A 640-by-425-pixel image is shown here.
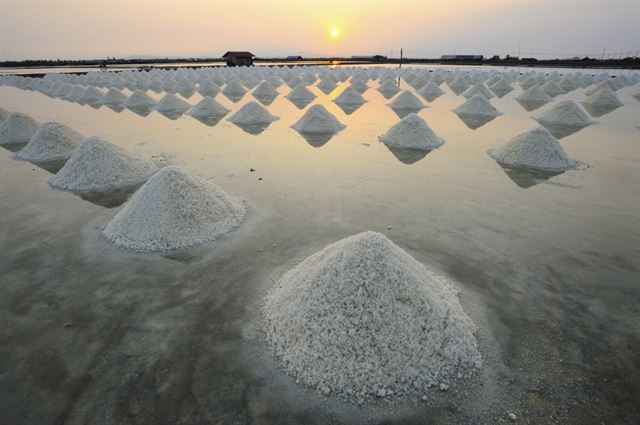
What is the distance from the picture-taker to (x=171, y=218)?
5.68m

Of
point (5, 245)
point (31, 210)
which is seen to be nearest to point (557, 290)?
point (5, 245)

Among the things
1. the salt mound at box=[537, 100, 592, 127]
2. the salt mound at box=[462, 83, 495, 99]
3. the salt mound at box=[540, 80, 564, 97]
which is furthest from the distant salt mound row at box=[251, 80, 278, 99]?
the salt mound at box=[540, 80, 564, 97]

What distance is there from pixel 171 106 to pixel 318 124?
8876mm

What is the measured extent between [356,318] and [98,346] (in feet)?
8.47

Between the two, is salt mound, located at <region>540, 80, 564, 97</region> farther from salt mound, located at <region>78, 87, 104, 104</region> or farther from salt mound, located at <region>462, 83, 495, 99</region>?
salt mound, located at <region>78, 87, 104, 104</region>

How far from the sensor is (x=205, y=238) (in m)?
5.62

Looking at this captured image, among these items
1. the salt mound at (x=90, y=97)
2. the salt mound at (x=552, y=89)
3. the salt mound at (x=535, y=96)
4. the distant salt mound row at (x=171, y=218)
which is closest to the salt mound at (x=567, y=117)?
the salt mound at (x=535, y=96)

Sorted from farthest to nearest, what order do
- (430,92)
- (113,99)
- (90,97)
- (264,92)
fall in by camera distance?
(430,92) → (264,92) → (90,97) → (113,99)

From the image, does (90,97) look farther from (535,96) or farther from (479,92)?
(535,96)

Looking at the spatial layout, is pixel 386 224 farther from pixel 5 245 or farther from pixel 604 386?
pixel 5 245

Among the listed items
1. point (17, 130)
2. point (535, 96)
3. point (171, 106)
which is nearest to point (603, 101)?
point (535, 96)

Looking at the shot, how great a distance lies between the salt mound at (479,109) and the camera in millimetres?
16438

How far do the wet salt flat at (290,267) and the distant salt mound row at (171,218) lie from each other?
0.21m

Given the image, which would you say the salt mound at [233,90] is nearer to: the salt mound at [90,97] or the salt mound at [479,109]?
the salt mound at [90,97]
